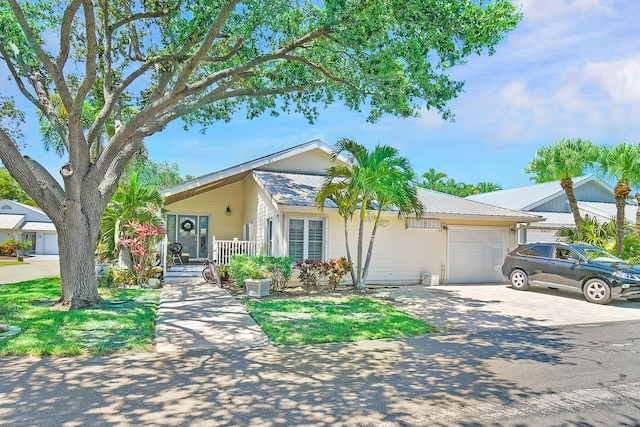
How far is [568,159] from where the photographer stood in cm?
1612

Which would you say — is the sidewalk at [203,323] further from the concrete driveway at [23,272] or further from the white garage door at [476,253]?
the white garage door at [476,253]

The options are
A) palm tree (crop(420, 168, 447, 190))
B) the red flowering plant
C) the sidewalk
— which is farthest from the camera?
palm tree (crop(420, 168, 447, 190))

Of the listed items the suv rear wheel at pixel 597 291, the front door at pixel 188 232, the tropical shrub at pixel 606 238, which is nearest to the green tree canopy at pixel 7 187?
the front door at pixel 188 232

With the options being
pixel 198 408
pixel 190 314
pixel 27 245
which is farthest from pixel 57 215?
pixel 27 245

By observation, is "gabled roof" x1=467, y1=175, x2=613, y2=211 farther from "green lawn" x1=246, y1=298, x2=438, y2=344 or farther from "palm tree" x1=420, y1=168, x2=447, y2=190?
"palm tree" x1=420, y1=168, x2=447, y2=190

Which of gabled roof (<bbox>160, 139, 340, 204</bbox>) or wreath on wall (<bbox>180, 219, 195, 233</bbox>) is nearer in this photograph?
gabled roof (<bbox>160, 139, 340, 204</bbox>)

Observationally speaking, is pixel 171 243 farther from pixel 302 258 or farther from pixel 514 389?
pixel 514 389

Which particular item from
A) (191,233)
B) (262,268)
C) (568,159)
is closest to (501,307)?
(262,268)

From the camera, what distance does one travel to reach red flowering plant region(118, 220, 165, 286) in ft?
41.9

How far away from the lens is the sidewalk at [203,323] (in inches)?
277

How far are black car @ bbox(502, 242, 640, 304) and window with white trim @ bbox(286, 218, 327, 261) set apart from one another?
670 cm

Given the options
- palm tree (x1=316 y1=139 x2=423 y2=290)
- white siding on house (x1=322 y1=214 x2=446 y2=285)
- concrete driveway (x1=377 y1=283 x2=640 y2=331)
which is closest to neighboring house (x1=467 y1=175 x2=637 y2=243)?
white siding on house (x1=322 y1=214 x2=446 y2=285)

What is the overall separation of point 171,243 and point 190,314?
9056 mm

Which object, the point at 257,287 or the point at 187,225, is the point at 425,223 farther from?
the point at 187,225
